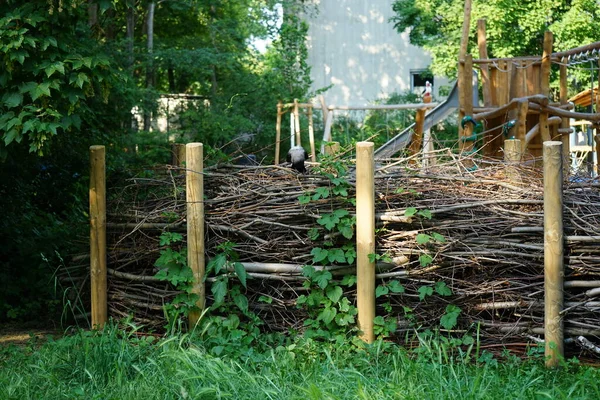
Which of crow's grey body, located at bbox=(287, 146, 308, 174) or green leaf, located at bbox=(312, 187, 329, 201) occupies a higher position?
crow's grey body, located at bbox=(287, 146, 308, 174)

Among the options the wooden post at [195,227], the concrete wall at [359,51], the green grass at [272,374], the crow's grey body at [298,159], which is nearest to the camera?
the green grass at [272,374]

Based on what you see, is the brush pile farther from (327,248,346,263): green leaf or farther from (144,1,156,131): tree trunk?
(144,1,156,131): tree trunk

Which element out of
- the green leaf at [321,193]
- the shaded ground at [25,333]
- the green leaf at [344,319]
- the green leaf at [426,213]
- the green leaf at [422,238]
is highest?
the green leaf at [321,193]

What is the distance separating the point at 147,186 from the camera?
271 inches

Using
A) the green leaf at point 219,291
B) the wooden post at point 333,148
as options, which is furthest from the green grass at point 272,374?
the wooden post at point 333,148

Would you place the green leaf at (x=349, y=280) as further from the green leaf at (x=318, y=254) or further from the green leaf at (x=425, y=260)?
the green leaf at (x=425, y=260)

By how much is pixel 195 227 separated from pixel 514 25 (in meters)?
17.1

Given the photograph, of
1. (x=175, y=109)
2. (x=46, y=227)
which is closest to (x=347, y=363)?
(x=46, y=227)

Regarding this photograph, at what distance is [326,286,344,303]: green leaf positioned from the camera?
5988 millimetres

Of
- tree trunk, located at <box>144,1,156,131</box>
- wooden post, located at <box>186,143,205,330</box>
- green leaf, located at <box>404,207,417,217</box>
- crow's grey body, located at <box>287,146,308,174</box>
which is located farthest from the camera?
tree trunk, located at <box>144,1,156,131</box>

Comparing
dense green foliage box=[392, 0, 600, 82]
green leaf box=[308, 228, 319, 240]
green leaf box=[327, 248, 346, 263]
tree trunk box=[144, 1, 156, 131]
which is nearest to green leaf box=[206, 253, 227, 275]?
green leaf box=[308, 228, 319, 240]

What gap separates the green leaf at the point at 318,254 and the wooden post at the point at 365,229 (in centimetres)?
23

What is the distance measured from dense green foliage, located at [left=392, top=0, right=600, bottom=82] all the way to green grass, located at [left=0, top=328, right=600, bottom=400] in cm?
1634

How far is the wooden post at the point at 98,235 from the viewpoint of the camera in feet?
21.8
